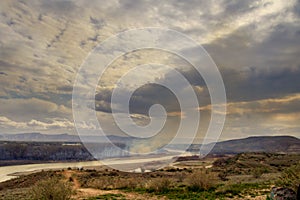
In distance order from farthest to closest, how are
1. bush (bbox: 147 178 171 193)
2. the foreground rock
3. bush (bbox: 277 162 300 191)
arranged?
1. bush (bbox: 147 178 171 193)
2. bush (bbox: 277 162 300 191)
3. the foreground rock

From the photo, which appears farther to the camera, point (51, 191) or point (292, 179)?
Result: point (51, 191)

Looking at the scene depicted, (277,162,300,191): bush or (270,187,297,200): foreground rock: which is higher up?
(277,162,300,191): bush

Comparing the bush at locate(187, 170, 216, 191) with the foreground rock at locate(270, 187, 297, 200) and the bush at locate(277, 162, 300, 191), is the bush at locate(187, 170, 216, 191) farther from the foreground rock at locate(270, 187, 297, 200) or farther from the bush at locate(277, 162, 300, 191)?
the foreground rock at locate(270, 187, 297, 200)

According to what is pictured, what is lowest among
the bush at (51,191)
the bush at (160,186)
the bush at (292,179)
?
the bush at (160,186)

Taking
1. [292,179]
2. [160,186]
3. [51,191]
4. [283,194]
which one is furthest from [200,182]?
[51,191]

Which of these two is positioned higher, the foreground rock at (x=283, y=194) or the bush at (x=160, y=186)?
the foreground rock at (x=283, y=194)

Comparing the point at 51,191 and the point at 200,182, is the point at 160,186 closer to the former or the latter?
the point at 200,182

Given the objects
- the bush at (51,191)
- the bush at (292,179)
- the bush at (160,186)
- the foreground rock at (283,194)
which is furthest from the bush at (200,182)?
the bush at (51,191)

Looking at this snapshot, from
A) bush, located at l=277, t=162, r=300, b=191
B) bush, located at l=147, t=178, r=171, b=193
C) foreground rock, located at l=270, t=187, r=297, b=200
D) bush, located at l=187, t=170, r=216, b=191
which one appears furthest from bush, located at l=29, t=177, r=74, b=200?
bush, located at l=277, t=162, r=300, b=191

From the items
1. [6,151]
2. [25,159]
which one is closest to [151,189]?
[25,159]

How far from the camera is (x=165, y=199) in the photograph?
53.0ft

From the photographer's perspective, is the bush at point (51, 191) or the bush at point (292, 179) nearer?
the bush at point (292, 179)

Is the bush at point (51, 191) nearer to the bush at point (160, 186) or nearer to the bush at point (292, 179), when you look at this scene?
the bush at point (160, 186)

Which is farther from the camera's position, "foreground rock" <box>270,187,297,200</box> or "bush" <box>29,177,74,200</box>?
"bush" <box>29,177,74,200</box>
